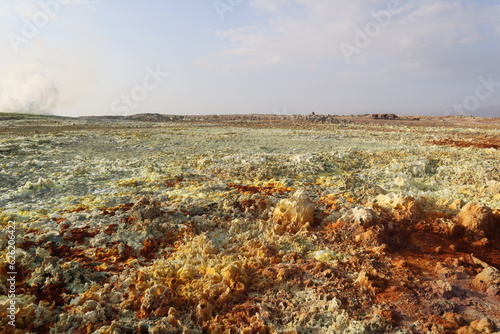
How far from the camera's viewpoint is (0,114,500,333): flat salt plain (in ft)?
15.3

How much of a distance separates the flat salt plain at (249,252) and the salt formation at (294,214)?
0.04 meters

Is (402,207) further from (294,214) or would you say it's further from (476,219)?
(294,214)

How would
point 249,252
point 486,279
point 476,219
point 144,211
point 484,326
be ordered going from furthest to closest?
point 144,211, point 476,219, point 249,252, point 486,279, point 484,326

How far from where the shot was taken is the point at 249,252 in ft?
21.2

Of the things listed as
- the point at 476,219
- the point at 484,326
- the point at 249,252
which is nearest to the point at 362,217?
the point at 476,219

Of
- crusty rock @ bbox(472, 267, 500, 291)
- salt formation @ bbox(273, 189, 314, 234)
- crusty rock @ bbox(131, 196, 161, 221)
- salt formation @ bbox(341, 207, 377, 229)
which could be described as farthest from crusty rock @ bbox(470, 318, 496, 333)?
crusty rock @ bbox(131, 196, 161, 221)

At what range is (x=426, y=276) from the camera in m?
5.69

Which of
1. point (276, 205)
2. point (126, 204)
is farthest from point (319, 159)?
point (126, 204)

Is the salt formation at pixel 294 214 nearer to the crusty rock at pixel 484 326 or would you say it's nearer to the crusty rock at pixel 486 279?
the crusty rock at pixel 486 279

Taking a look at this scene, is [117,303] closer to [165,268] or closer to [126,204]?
[165,268]

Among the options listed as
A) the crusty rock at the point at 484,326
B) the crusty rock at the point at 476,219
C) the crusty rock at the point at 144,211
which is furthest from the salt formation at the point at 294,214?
the crusty rock at the point at 484,326

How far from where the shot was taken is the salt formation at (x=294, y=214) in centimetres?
762

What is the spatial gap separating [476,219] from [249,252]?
557 centimetres

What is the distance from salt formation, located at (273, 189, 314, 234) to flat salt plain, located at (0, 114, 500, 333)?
1.5 inches
